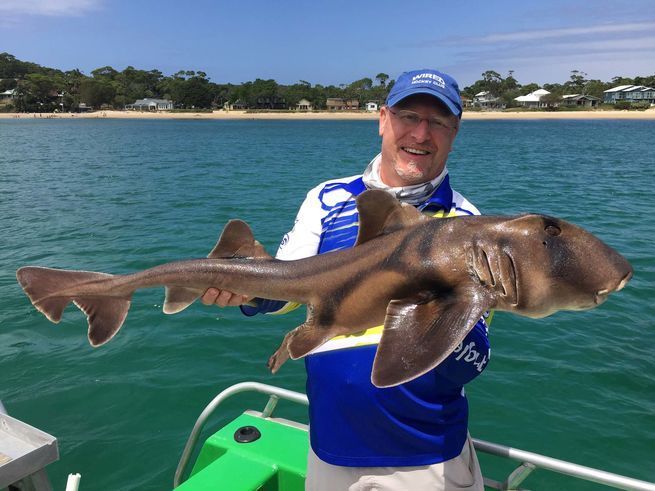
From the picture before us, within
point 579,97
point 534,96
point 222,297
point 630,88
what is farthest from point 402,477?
point 534,96

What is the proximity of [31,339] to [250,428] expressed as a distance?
22.6 feet

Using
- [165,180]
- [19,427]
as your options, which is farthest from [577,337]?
[165,180]

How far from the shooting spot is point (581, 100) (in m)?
176

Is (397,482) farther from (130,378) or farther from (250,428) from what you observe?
(130,378)

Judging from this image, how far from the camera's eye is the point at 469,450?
137 inches

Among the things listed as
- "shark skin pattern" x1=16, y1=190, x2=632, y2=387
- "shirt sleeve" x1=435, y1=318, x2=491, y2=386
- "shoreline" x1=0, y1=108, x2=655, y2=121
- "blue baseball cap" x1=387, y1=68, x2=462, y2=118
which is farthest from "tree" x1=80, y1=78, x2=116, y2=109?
"shirt sleeve" x1=435, y1=318, x2=491, y2=386

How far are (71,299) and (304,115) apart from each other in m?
194

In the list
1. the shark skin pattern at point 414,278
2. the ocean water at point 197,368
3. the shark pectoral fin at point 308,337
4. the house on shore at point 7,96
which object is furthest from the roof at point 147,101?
the shark pectoral fin at point 308,337

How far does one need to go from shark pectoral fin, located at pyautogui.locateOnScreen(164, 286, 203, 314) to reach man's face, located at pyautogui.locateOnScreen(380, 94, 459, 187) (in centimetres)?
166

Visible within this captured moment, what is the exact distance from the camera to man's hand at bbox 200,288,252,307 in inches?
130

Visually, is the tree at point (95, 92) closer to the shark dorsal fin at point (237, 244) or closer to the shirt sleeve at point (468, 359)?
the shark dorsal fin at point (237, 244)

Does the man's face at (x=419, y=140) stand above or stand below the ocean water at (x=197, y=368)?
above

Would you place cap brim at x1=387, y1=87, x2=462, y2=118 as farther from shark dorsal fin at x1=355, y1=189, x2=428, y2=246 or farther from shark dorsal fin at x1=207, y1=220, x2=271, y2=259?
shark dorsal fin at x1=207, y1=220, x2=271, y2=259

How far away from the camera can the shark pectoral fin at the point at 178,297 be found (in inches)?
131
